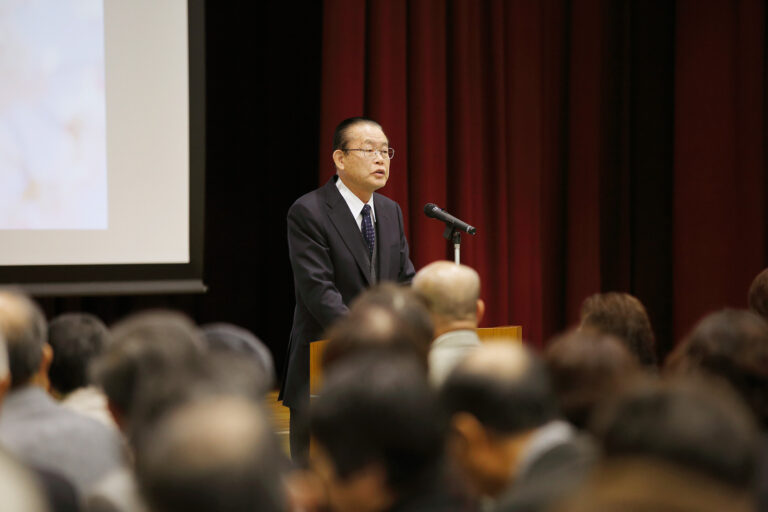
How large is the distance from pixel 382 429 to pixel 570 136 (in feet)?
15.1

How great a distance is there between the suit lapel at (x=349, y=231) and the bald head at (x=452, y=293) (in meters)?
1.15

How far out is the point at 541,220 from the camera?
5418 mm

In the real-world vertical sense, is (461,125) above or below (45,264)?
above

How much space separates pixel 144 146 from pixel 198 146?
0.24m

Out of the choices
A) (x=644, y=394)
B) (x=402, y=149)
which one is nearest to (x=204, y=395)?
(x=644, y=394)

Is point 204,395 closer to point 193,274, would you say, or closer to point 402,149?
point 193,274

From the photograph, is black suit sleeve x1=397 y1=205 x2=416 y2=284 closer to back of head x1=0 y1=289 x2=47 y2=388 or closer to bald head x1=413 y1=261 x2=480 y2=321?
bald head x1=413 y1=261 x2=480 y2=321

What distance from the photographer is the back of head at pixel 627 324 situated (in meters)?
1.98

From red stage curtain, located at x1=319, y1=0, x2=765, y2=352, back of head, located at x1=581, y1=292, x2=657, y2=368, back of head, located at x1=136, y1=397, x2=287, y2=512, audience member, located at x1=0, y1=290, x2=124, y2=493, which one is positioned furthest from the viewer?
red stage curtain, located at x1=319, y1=0, x2=765, y2=352

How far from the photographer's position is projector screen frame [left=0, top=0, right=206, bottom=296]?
378cm

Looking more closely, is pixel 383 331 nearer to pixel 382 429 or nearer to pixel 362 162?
pixel 382 429

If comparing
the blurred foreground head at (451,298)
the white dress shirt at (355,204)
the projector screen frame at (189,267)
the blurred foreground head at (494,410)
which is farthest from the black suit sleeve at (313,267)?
the blurred foreground head at (494,410)

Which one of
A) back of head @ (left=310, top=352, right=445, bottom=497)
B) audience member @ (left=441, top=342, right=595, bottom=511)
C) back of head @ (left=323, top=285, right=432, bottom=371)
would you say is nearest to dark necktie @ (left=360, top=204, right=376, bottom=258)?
back of head @ (left=323, top=285, right=432, bottom=371)

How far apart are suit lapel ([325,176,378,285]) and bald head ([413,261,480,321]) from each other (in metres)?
1.15
